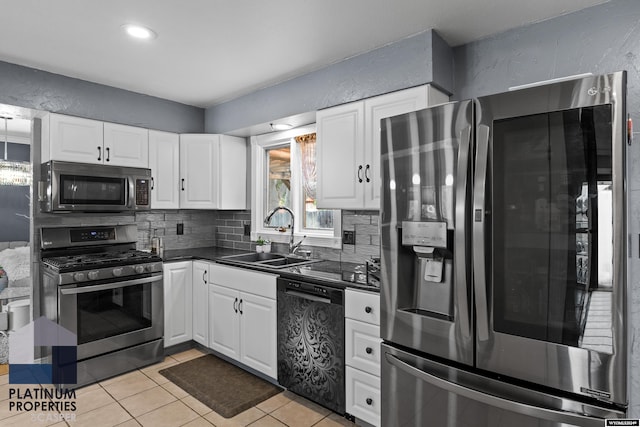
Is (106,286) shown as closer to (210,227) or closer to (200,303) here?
(200,303)

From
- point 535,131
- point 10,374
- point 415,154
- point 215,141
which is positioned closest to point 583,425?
point 535,131

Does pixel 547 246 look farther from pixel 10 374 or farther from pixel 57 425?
pixel 10 374

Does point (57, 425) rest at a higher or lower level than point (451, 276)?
lower

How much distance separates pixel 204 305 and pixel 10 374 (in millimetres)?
1607

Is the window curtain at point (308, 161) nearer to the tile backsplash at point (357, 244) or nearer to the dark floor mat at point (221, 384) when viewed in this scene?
the tile backsplash at point (357, 244)

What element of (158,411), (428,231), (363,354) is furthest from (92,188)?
(428,231)

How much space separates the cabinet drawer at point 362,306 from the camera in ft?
7.09

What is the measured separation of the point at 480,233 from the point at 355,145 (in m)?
1.35

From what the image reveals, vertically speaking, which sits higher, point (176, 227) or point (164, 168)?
point (164, 168)

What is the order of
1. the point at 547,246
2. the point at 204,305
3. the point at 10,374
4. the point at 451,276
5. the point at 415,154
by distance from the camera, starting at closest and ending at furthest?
1. the point at 547,246
2. the point at 451,276
3. the point at 415,154
4. the point at 10,374
5. the point at 204,305

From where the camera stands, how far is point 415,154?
174 centimetres

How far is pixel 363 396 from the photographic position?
2230mm

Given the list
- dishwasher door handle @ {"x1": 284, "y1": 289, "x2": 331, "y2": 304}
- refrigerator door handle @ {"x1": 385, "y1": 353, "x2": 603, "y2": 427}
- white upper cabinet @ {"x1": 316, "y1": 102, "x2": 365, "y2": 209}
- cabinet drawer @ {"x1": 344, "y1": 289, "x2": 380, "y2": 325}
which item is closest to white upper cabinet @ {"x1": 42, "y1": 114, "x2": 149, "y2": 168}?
white upper cabinet @ {"x1": 316, "y1": 102, "x2": 365, "y2": 209}

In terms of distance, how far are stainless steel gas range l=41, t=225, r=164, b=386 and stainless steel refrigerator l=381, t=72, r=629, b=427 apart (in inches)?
90.4
